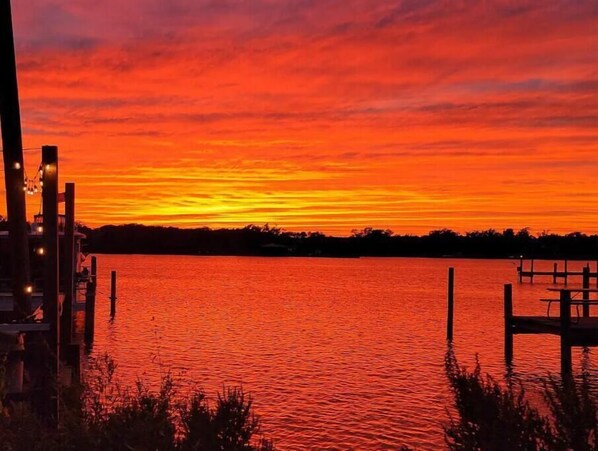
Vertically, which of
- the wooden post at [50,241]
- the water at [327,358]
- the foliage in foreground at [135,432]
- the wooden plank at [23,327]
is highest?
the wooden post at [50,241]

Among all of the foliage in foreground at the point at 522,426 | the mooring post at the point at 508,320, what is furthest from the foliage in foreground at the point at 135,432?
the mooring post at the point at 508,320

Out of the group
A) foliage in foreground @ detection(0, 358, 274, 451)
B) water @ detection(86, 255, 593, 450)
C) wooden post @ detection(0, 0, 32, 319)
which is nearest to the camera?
foliage in foreground @ detection(0, 358, 274, 451)

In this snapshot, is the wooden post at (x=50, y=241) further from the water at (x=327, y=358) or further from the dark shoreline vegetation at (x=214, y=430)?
the water at (x=327, y=358)

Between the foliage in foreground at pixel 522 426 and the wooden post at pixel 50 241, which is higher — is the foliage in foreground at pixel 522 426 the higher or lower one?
the lower one

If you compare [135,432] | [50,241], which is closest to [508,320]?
[50,241]

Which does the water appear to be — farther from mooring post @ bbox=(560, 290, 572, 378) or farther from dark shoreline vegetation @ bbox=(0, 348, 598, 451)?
dark shoreline vegetation @ bbox=(0, 348, 598, 451)

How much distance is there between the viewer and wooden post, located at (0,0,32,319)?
1301cm

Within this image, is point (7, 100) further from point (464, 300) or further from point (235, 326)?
point (464, 300)

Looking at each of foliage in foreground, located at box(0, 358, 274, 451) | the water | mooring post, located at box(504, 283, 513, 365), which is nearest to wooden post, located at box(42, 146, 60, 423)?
foliage in foreground, located at box(0, 358, 274, 451)

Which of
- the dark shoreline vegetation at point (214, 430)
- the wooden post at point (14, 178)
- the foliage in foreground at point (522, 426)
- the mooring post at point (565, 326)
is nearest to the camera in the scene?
the dark shoreline vegetation at point (214, 430)

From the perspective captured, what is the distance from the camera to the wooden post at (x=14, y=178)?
A: 1301 centimetres

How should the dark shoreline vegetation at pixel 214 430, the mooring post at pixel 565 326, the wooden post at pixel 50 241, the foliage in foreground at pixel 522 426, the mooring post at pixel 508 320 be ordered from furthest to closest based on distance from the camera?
the mooring post at pixel 508 320 < the mooring post at pixel 565 326 < the wooden post at pixel 50 241 < the foliage in foreground at pixel 522 426 < the dark shoreline vegetation at pixel 214 430

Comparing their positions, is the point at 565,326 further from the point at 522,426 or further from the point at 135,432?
the point at 135,432

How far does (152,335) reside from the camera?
3516 centimetres
